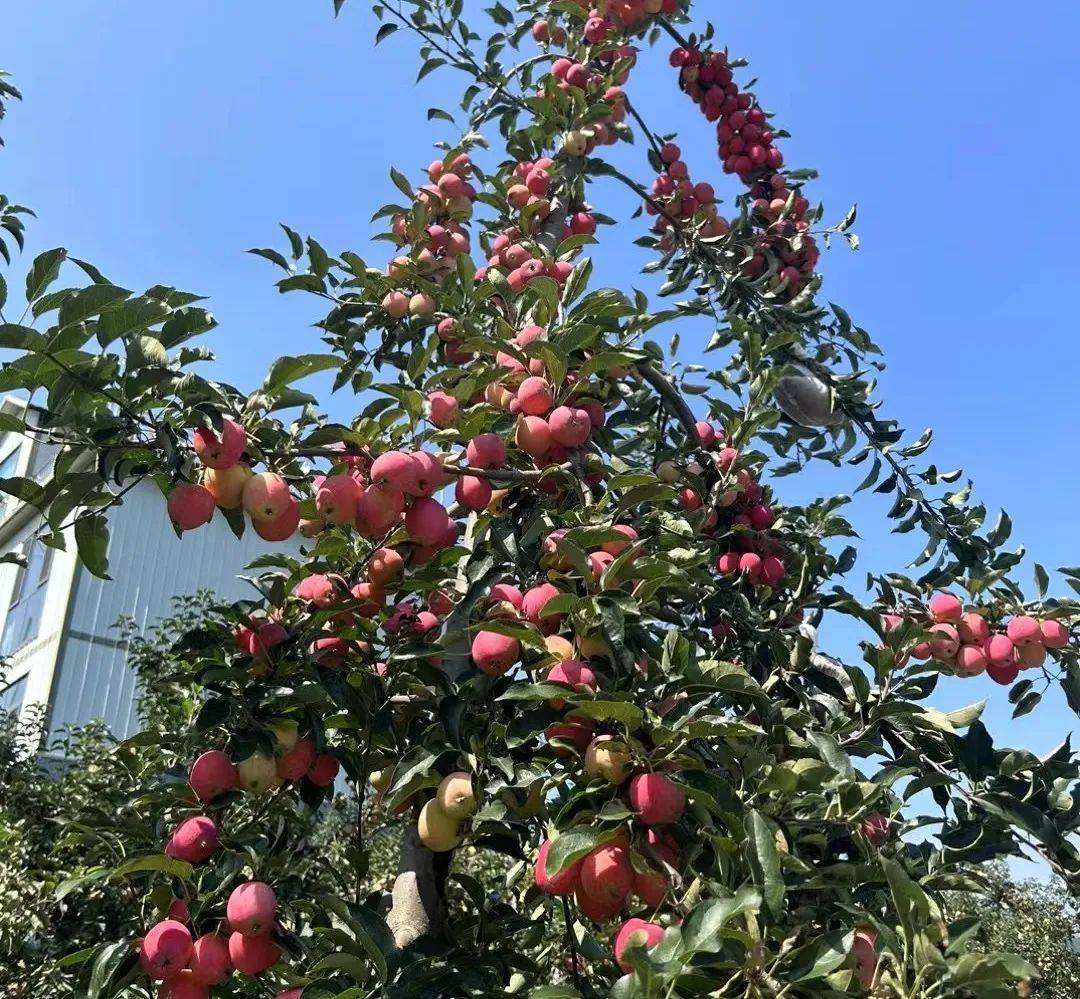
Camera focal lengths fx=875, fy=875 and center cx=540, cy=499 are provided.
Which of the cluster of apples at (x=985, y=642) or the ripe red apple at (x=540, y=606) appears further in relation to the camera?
the cluster of apples at (x=985, y=642)

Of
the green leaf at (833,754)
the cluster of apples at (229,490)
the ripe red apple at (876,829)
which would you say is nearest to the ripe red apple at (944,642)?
the ripe red apple at (876,829)

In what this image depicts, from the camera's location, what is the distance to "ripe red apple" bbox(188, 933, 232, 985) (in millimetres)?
1346

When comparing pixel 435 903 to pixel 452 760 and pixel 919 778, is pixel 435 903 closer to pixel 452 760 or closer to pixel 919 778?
pixel 452 760

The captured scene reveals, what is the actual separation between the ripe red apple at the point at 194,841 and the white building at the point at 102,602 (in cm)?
1052

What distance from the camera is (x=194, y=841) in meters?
1.42

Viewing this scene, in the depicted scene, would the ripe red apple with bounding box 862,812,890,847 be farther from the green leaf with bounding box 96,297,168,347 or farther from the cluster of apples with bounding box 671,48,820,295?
the cluster of apples with bounding box 671,48,820,295

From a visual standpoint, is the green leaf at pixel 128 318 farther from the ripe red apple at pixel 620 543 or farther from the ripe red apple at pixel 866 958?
the ripe red apple at pixel 866 958

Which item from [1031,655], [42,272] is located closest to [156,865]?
[42,272]

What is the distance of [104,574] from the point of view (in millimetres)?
1361

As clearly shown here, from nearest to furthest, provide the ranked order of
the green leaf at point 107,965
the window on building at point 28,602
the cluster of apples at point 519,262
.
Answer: the green leaf at point 107,965, the cluster of apples at point 519,262, the window on building at point 28,602

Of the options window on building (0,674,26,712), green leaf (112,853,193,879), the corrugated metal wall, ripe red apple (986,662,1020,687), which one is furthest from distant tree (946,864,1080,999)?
window on building (0,674,26,712)

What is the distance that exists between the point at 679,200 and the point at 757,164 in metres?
0.58

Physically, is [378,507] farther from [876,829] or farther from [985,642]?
[985,642]

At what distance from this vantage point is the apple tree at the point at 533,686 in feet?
3.84
